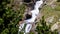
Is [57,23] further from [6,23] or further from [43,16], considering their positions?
Answer: [6,23]

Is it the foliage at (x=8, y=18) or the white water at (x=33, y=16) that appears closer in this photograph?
the white water at (x=33, y=16)

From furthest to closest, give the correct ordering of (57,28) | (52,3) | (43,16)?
(52,3)
(43,16)
(57,28)

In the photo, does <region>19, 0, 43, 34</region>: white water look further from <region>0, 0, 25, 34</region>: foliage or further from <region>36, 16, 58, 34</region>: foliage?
<region>36, 16, 58, 34</region>: foliage

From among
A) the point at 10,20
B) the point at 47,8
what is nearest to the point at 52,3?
the point at 47,8

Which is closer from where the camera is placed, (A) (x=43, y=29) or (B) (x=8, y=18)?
(A) (x=43, y=29)

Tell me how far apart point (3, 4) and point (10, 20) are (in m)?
1.02

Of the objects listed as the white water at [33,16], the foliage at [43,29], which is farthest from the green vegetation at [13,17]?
the white water at [33,16]

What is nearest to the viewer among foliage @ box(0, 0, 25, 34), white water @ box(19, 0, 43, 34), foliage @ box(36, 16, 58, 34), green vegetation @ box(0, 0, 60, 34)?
foliage @ box(36, 16, 58, 34)

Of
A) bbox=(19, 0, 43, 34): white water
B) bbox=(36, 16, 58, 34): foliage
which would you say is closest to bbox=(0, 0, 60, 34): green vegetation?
bbox=(36, 16, 58, 34): foliage

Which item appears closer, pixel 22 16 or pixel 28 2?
pixel 22 16

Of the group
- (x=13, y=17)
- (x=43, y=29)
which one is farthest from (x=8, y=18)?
(x=43, y=29)

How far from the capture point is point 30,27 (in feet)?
31.0

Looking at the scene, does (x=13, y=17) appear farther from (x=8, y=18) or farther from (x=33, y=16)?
(x=33, y=16)

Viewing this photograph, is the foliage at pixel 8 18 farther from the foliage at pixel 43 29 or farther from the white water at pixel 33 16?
the foliage at pixel 43 29
